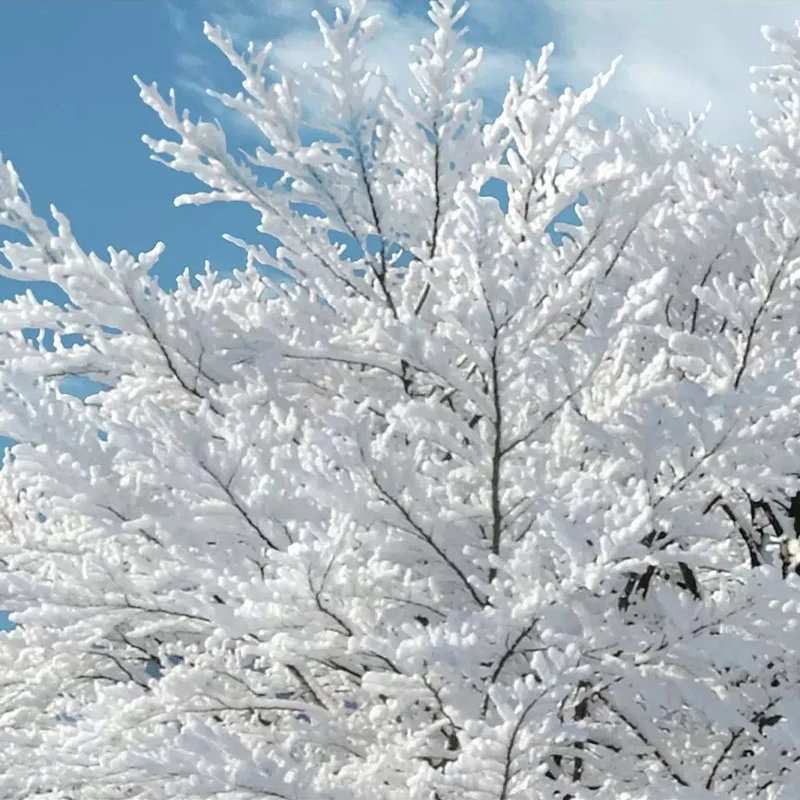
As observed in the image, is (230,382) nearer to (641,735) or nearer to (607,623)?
(607,623)

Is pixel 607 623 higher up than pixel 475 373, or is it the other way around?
pixel 475 373

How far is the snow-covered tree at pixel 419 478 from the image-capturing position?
3.04 m

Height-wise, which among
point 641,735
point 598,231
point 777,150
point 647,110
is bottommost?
point 641,735

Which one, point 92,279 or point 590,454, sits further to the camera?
point 590,454

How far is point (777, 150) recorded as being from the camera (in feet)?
17.2

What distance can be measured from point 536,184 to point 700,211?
100 cm

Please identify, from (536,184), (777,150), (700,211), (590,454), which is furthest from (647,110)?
(590,454)

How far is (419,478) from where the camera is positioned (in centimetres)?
338

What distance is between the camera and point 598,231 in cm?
405

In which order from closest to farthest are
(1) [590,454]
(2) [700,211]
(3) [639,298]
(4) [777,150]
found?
(3) [639,298]
(1) [590,454]
(2) [700,211]
(4) [777,150]

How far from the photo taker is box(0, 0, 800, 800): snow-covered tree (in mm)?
3039

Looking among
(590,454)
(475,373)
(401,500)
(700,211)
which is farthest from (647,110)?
(401,500)

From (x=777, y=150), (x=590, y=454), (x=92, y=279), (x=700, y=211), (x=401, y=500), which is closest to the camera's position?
(x=401, y=500)

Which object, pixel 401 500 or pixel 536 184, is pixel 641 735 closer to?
pixel 401 500
